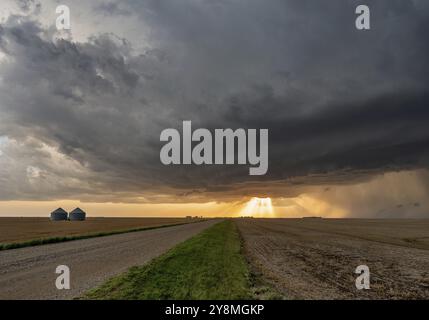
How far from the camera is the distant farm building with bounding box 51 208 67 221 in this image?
17800 centimetres

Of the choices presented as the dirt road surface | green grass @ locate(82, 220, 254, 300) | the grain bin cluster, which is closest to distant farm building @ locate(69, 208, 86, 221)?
the grain bin cluster

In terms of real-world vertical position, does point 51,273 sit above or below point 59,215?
above

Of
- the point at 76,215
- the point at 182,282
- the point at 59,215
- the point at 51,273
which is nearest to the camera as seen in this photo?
the point at 182,282

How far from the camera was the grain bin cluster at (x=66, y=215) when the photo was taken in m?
178

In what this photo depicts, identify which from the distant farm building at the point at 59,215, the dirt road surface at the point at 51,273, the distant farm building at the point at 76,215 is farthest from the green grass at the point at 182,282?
the distant farm building at the point at 76,215

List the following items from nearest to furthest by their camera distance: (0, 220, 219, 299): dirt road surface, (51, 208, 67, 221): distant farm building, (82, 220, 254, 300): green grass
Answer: (82, 220, 254, 300): green grass
(0, 220, 219, 299): dirt road surface
(51, 208, 67, 221): distant farm building

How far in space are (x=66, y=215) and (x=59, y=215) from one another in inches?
147

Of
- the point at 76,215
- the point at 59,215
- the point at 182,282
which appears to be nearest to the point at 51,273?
the point at 182,282

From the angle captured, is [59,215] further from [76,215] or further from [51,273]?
[51,273]

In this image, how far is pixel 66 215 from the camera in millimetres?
183000

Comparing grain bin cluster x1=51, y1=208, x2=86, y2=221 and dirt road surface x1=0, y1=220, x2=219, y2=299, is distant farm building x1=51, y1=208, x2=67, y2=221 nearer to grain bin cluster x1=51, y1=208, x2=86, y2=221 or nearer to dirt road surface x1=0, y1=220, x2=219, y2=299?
grain bin cluster x1=51, y1=208, x2=86, y2=221
